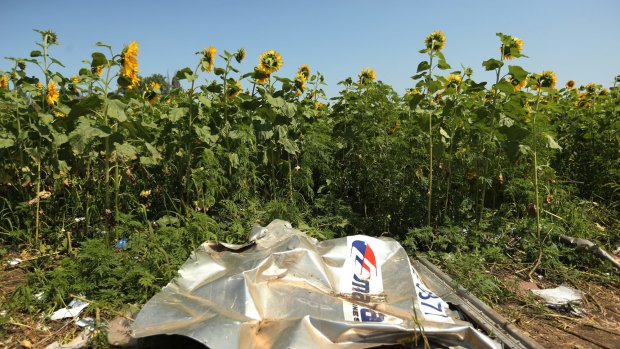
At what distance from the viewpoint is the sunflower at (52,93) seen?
3.34 metres

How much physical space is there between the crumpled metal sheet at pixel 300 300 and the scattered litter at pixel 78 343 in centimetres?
36

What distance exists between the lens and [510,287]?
9.67ft

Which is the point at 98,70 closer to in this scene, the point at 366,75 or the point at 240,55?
the point at 240,55

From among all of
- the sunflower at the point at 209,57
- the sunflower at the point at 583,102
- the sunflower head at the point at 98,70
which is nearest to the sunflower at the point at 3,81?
the sunflower head at the point at 98,70

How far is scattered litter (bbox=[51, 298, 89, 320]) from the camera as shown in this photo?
7.93 feet

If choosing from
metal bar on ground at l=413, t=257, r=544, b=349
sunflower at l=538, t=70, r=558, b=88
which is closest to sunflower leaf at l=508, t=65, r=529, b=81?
sunflower at l=538, t=70, r=558, b=88

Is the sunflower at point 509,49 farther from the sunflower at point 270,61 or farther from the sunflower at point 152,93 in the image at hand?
the sunflower at point 152,93

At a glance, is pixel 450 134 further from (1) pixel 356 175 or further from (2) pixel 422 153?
(1) pixel 356 175

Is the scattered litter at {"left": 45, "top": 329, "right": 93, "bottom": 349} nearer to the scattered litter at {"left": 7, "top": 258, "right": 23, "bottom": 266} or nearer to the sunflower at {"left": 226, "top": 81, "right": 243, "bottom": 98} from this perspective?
the scattered litter at {"left": 7, "top": 258, "right": 23, "bottom": 266}

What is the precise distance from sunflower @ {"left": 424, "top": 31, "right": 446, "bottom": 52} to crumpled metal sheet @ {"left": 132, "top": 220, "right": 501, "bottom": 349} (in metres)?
1.51

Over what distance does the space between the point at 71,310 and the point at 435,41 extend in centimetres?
296

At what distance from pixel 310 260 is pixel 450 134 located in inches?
68.2

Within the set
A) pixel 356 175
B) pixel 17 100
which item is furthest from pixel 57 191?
pixel 356 175

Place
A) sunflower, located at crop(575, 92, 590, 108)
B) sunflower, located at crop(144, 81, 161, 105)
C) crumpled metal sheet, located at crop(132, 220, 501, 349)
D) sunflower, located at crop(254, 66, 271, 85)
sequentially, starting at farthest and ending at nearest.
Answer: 1. sunflower, located at crop(575, 92, 590, 108)
2. sunflower, located at crop(144, 81, 161, 105)
3. sunflower, located at crop(254, 66, 271, 85)
4. crumpled metal sheet, located at crop(132, 220, 501, 349)
